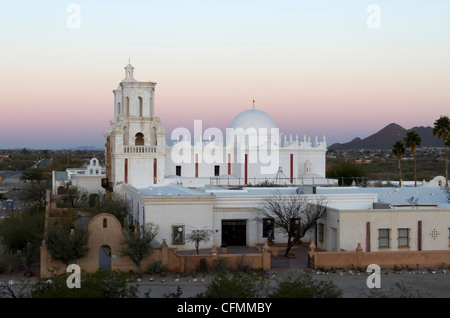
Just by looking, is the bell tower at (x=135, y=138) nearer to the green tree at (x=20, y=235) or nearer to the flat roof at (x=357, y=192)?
the flat roof at (x=357, y=192)

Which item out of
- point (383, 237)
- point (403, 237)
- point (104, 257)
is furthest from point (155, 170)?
point (403, 237)

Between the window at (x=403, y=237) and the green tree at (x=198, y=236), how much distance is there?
969cm

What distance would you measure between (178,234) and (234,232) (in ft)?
12.2

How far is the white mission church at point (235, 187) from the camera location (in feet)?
104

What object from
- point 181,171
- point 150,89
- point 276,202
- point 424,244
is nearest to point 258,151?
point 181,171

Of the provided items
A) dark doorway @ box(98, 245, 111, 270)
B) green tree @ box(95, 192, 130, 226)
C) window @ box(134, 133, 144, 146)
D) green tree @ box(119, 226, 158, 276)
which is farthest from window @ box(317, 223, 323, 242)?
window @ box(134, 133, 144, 146)

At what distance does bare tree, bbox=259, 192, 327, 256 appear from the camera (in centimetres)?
3272

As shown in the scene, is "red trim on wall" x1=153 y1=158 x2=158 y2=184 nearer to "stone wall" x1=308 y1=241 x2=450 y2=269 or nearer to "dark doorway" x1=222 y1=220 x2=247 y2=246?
"dark doorway" x1=222 y1=220 x2=247 y2=246

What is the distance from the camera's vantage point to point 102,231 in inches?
1135

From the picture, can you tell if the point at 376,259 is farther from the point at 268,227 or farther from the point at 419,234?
the point at 268,227

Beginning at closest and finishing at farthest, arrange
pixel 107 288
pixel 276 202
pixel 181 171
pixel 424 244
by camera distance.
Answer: pixel 107 288, pixel 424 244, pixel 276 202, pixel 181 171
